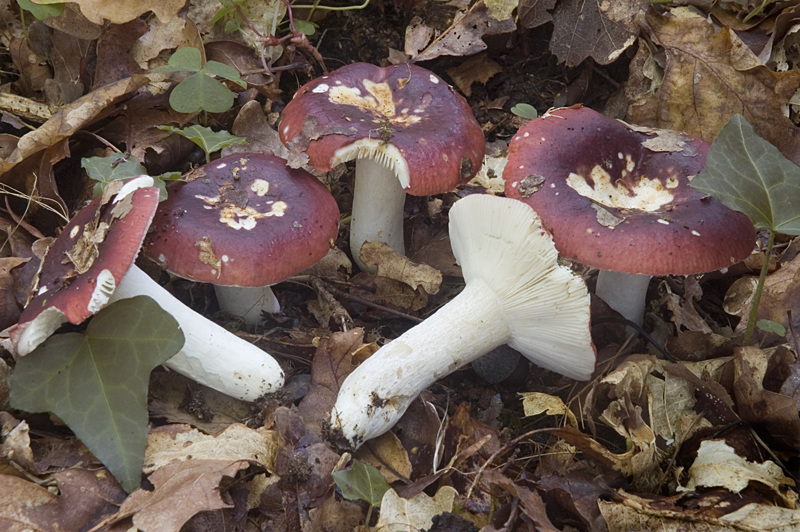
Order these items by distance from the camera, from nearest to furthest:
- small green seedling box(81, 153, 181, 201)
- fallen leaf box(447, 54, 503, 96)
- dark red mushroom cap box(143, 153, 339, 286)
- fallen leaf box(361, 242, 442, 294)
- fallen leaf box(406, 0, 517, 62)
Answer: dark red mushroom cap box(143, 153, 339, 286) → small green seedling box(81, 153, 181, 201) → fallen leaf box(361, 242, 442, 294) → fallen leaf box(406, 0, 517, 62) → fallen leaf box(447, 54, 503, 96)

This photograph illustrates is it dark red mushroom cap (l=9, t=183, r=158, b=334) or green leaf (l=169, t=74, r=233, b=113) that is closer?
dark red mushroom cap (l=9, t=183, r=158, b=334)

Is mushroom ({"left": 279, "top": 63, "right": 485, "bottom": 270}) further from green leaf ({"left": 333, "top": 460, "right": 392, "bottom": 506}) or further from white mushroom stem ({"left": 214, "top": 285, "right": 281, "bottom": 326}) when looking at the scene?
green leaf ({"left": 333, "top": 460, "right": 392, "bottom": 506})

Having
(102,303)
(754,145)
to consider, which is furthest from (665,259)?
(102,303)

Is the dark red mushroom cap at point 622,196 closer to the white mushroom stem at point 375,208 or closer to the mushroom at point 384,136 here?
the mushroom at point 384,136

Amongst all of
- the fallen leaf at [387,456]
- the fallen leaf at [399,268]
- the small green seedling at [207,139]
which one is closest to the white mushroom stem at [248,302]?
the fallen leaf at [399,268]

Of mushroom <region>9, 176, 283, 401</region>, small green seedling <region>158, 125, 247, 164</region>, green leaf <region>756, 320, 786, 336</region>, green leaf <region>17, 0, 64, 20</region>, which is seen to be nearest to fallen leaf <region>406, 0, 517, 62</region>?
small green seedling <region>158, 125, 247, 164</region>

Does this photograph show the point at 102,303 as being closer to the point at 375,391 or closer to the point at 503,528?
the point at 375,391
